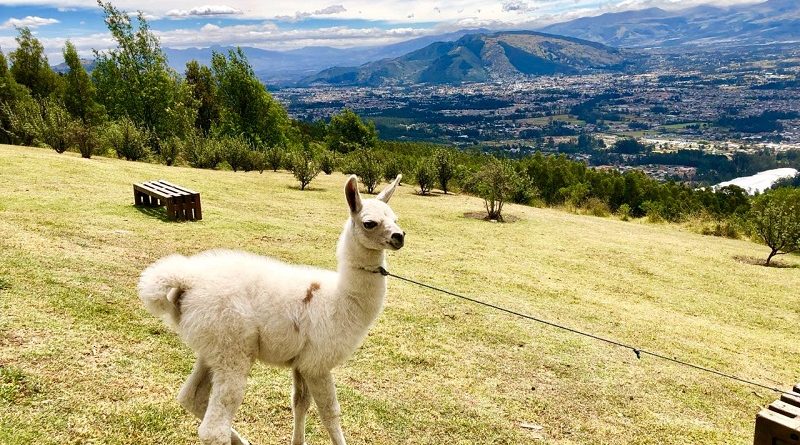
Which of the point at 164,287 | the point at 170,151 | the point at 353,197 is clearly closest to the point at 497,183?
the point at 353,197

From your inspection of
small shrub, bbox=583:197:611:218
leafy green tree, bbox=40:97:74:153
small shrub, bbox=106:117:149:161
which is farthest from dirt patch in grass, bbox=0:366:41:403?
small shrub, bbox=583:197:611:218

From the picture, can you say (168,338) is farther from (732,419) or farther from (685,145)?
(685,145)

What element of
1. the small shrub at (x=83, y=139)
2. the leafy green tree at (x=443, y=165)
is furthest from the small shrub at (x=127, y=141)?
the leafy green tree at (x=443, y=165)

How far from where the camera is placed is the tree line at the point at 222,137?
1077 inches

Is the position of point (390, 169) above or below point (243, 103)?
below

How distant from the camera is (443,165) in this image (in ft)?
98.9

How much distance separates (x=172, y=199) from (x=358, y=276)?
11.4 m

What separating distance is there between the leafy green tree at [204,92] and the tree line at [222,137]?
11cm

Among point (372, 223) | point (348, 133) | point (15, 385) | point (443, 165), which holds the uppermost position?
point (372, 223)

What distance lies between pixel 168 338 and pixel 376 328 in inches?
126

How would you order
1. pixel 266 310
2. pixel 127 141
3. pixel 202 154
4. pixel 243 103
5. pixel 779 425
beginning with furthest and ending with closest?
1. pixel 243 103
2. pixel 202 154
3. pixel 127 141
4. pixel 266 310
5. pixel 779 425

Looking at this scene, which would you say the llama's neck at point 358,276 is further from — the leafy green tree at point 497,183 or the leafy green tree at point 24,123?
the leafy green tree at point 24,123

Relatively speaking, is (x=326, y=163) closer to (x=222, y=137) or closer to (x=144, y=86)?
(x=222, y=137)

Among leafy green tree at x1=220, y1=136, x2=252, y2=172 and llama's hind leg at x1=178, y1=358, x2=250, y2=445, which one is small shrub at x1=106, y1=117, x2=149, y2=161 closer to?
leafy green tree at x1=220, y1=136, x2=252, y2=172
